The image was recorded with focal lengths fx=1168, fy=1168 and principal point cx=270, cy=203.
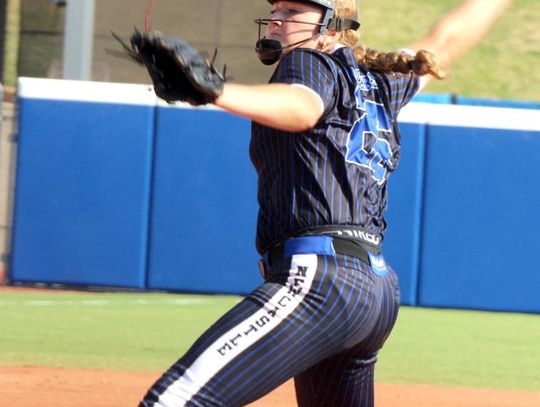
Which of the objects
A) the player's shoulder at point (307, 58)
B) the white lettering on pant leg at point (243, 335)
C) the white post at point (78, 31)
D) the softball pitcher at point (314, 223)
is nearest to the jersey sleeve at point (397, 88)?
the softball pitcher at point (314, 223)

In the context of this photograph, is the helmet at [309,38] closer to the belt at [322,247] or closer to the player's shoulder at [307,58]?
the player's shoulder at [307,58]

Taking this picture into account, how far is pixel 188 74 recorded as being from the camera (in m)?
2.82

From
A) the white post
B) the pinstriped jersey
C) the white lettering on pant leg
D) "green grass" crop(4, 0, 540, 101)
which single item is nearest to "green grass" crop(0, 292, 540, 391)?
the white post

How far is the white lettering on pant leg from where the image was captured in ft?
9.62

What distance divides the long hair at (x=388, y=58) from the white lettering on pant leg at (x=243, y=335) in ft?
2.37

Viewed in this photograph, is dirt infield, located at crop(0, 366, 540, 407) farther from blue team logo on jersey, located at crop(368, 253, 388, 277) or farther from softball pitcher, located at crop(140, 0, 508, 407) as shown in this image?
blue team logo on jersey, located at crop(368, 253, 388, 277)

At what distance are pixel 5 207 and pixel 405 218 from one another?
3683 millimetres

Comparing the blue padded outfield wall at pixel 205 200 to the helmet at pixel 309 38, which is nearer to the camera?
the helmet at pixel 309 38

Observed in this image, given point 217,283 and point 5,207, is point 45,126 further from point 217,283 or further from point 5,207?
point 217,283

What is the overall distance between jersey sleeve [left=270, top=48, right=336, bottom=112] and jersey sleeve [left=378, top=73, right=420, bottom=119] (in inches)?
13.2

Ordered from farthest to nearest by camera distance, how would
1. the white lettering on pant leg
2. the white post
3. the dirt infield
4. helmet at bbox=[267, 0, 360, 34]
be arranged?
the white post
the dirt infield
helmet at bbox=[267, 0, 360, 34]
the white lettering on pant leg

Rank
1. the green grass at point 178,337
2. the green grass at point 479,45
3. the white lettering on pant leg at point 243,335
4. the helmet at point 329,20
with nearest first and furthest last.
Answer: the white lettering on pant leg at point 243,335, the helmet at point 329,20, the green grass at point 178,337, the green grass at point 479,45

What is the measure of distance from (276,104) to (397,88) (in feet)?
2.54

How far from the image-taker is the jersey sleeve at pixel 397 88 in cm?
349
